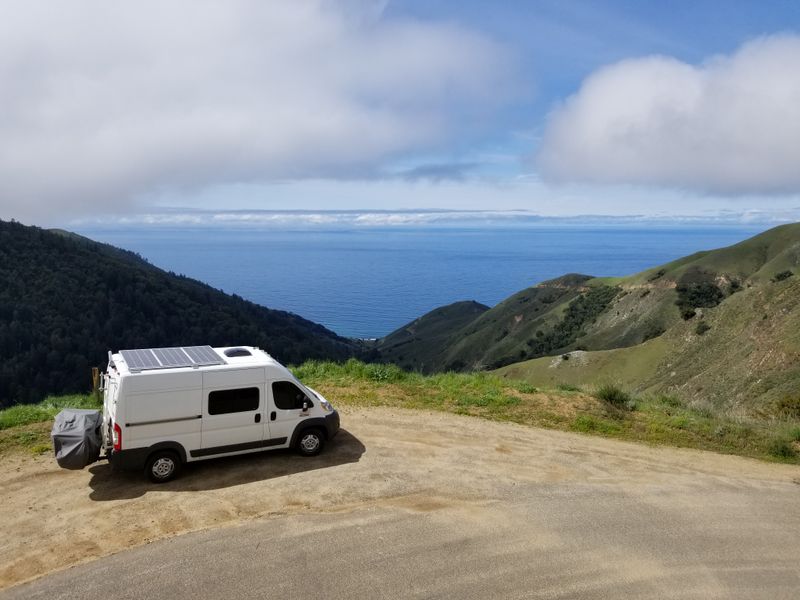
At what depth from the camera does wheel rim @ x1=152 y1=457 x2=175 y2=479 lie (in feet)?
36.2

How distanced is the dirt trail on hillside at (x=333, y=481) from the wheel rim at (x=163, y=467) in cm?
25

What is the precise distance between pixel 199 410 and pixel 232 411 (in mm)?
694

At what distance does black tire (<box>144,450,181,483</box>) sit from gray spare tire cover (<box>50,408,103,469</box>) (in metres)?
1.09

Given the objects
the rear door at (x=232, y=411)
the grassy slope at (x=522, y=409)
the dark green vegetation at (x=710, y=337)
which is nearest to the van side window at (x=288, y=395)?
the rear door at (x=232, y=411)

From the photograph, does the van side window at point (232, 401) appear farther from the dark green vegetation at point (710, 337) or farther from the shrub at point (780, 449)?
→ the dark green vegetation at point (710, 337)

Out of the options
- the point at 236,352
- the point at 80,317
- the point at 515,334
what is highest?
the point at 236,352

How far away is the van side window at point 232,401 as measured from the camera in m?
11.4

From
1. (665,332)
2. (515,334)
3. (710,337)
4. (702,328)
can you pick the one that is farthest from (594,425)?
(515,334)

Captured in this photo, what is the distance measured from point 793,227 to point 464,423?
117414 mm

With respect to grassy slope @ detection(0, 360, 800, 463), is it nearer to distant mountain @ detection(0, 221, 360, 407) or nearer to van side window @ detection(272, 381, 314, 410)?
van side window @ detection(272, 381, 314, 410)

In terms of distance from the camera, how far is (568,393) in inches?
712

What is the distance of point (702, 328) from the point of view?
5644 cm

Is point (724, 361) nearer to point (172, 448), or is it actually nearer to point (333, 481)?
point (333, 481)

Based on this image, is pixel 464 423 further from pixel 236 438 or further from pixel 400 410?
pixel 236 438
